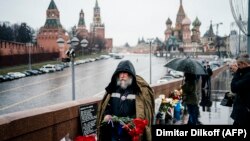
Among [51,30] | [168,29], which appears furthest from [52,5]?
[168,29]

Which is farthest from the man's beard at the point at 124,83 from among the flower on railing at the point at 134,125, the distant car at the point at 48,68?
the distant car at the point at 48,68

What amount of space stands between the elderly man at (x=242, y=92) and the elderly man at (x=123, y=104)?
1349 mm

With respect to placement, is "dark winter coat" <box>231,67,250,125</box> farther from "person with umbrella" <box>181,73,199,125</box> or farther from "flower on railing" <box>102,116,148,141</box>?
"person with umbrella" <box>181,73,199,125</box>

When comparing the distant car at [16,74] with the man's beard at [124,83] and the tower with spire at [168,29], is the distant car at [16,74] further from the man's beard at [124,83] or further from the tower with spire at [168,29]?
the tower with spire at [168,29]

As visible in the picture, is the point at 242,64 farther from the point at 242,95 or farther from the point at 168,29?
the point at 168,29

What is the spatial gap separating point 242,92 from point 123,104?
1814mm

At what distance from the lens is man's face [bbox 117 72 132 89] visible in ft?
15.2

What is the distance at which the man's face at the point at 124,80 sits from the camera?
4645 millimetres

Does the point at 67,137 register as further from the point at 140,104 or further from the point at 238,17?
the point at 238,17

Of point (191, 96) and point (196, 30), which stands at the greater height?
point (196, 30)

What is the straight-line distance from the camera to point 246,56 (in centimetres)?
553

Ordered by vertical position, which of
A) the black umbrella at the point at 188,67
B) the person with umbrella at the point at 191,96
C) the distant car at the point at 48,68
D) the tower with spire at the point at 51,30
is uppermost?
the tower with spire at the point at 51,30

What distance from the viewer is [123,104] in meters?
4.62

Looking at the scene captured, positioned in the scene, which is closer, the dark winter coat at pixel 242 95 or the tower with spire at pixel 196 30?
the dark winter coat at pixel 242 95
